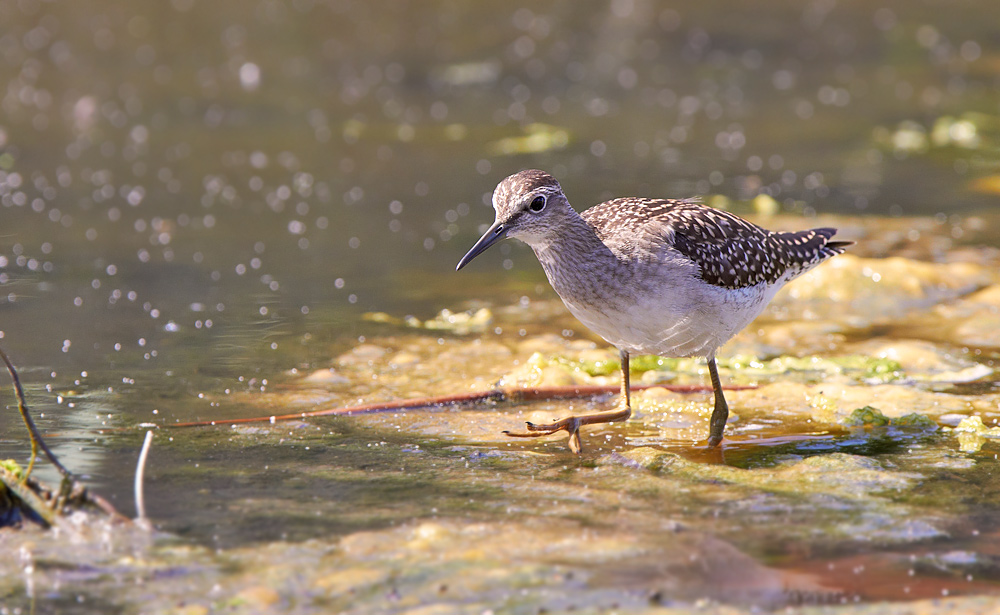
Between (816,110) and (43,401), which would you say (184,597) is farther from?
(816,110)

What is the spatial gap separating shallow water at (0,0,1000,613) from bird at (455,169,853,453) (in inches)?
19.3

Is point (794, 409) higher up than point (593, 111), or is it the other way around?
point (593, 111)

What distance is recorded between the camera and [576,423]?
5.31 metres

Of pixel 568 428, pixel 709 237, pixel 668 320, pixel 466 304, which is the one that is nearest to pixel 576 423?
pixel 568 428

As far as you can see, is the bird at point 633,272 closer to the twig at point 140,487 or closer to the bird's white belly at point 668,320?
the bird's white belly at point 668,320

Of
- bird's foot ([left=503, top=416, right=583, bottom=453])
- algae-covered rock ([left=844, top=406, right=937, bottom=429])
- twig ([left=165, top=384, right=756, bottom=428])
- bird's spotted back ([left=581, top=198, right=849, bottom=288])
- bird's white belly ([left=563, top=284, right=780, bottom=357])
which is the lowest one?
→ algae-covered rock ([left=844, top=406, right=937, bottom=429])

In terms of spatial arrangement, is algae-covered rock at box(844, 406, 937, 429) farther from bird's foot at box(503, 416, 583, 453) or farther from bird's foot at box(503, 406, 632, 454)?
bird's foot at box(503, 416, 583, 453)

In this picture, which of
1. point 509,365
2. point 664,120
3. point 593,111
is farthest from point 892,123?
point 509,365

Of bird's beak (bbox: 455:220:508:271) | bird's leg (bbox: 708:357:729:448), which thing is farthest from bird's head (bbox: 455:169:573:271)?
bird's leg (bbox: 708:357:729:448)

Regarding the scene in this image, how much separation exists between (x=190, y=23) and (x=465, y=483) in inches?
477

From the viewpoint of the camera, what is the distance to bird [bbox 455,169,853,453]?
5.40 metres

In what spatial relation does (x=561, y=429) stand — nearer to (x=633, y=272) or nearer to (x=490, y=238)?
(x=633, y=272)

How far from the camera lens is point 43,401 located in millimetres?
5773

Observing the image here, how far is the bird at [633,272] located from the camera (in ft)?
17.7
